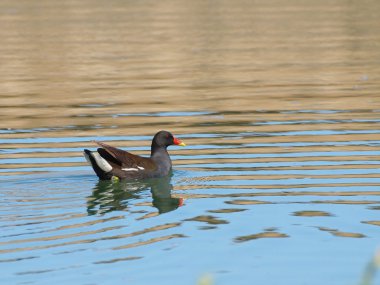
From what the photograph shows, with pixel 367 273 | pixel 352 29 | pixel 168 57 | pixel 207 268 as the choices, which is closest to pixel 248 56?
pixel 168 57

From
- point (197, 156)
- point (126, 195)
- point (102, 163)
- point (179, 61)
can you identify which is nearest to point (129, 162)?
point (102, 163)

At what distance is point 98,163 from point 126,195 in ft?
2.54

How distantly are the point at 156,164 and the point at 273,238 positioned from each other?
452cm

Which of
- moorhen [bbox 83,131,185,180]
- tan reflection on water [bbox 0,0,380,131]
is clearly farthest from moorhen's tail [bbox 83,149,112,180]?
tan reflection on water [bbox 0,0,380,131]

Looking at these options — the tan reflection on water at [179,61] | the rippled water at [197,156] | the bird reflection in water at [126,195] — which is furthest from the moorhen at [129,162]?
the tan reflection on water at [179,61]

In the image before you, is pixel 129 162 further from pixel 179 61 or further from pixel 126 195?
pixel 179 61

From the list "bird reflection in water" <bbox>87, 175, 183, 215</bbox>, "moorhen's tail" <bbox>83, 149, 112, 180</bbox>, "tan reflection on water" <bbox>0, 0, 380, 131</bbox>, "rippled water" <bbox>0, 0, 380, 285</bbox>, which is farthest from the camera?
"tan reflection on water" <bbox>0, 0, 380, 131</bbox>

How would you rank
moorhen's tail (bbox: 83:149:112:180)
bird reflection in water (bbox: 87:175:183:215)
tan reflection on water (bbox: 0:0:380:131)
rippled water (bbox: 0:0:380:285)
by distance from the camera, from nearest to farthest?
rippled water (bbox: 0:0:380:285) → bird reflection in water (bbox: 87:175:183:215) → moorhen's tail (bbox: 83:149:112:180) → tan reflection on water (bbox: 0:0:380:131)

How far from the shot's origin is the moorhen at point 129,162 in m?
15.0

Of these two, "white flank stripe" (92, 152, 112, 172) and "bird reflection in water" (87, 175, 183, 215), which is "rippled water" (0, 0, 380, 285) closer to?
"bird reflection in water" (87, 175, 183, 215)

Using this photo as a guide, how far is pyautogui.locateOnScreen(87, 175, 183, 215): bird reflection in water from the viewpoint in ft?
43.2

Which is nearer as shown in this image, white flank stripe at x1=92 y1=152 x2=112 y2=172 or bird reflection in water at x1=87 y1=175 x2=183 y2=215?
bird reflection in water at x1=87 y1=175 x2=183 y2=215

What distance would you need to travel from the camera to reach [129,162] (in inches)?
600

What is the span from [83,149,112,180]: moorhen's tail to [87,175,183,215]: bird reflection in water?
0.51 feet
